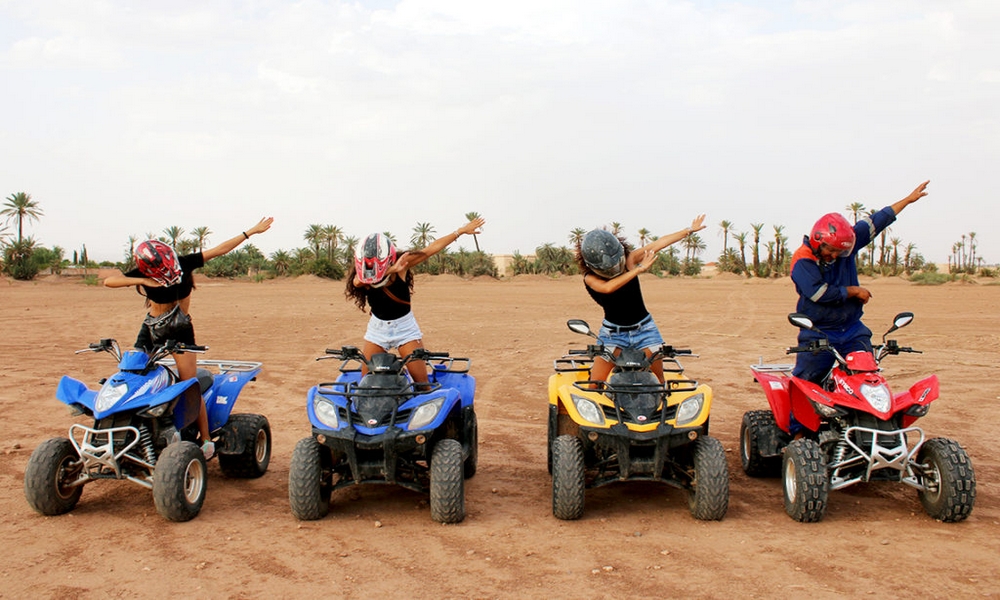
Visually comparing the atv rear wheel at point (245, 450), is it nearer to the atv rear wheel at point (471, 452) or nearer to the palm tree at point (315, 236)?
the atv rear wheel at point (471, 452)

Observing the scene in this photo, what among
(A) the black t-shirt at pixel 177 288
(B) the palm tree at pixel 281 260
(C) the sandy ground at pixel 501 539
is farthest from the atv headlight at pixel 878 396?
(B) the palm tree at pixel 281 260

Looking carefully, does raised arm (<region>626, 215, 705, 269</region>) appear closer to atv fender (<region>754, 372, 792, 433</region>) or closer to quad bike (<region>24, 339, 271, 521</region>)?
atv fender (<region>754, 372, 792, 433</region>)

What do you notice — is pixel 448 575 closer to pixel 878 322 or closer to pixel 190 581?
pixel 190 581

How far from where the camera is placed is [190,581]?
4.51 metres

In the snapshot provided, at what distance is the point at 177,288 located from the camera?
6535mm

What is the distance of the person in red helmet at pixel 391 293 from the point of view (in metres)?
6.26

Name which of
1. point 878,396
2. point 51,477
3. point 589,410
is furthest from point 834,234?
point 51,477

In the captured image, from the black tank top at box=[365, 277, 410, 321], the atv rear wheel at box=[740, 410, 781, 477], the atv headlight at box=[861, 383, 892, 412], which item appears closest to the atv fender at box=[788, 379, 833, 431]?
the atv headlight at box=[861, 383, 892, 412]

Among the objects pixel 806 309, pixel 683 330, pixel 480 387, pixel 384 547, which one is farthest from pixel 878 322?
pixel 384 547

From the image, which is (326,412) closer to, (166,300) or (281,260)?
(166,300)

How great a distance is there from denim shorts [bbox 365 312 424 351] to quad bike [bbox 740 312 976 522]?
3027 millimetres

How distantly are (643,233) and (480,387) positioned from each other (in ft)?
A: 263

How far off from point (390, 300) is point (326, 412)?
4.31 feet

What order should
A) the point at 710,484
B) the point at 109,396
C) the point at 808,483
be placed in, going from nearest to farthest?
the point at 808,483 → the point at 710,484 → the point at 109,396
